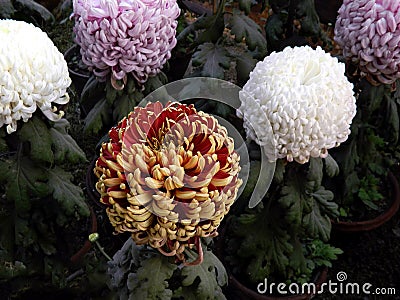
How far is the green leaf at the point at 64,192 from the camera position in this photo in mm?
1764

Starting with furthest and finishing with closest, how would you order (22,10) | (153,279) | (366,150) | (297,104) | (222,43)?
(366,150) < (222,43) < (22,10) < (297,104) < (153,279)

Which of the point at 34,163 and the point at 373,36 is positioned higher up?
the point at 373,36

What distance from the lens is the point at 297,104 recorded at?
1.59 metres

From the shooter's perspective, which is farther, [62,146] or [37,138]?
[62,146]

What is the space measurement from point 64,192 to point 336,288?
1.42 metres

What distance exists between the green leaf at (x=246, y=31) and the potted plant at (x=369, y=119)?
31 centimetres

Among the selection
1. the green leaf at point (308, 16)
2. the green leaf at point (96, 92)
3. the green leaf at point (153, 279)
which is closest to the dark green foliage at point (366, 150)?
the green leaf at point (308, 16)

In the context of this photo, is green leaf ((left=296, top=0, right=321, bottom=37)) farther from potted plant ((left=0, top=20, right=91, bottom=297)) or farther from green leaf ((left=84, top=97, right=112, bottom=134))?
potted plant ((left=0, top=20, right=91, bottom=297))

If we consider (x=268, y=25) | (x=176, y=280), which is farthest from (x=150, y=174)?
(x=268, y=25)

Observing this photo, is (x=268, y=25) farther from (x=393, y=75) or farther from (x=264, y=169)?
(x=264, y=169)

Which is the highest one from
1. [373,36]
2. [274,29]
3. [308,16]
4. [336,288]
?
[373,36]

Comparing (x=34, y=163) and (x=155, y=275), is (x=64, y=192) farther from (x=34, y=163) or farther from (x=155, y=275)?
(x=155, y=275)

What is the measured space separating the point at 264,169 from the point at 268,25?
3.31 feet

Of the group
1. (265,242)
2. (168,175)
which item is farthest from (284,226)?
(168,175)
